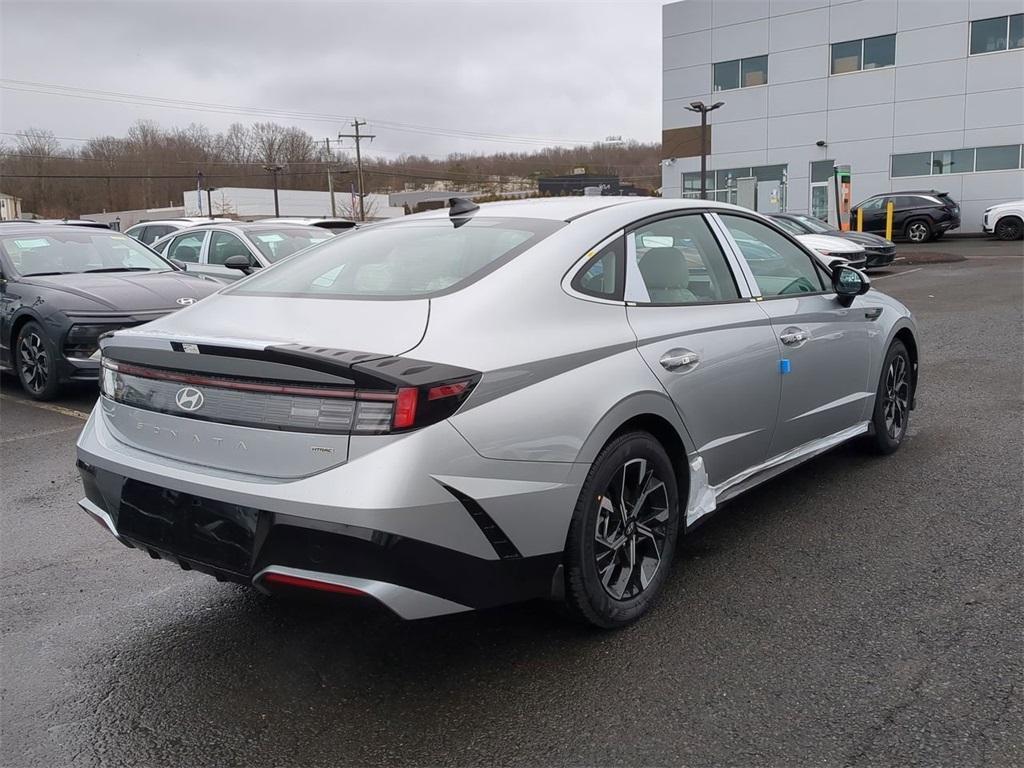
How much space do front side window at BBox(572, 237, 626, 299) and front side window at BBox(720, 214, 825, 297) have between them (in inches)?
37.9

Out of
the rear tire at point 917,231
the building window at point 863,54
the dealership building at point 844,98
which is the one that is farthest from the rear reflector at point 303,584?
the building window at point 863,54

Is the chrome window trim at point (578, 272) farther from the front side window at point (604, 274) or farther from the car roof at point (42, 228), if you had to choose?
the car roof at point (42, 228)

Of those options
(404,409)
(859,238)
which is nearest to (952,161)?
(859,238)

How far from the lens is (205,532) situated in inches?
→ 102

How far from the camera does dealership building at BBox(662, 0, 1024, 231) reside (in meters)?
32.3

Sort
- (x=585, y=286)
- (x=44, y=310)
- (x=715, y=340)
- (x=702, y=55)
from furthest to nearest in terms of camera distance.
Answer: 1. (x=702, y=55)
2. (x=44, y=310)
3. (x=715, y=340)
4. (x=585, y=286)

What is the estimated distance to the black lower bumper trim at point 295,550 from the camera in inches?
94.1

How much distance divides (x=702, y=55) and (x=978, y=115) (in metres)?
12.6

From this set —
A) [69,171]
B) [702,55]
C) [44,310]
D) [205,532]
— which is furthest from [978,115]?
[69,171]

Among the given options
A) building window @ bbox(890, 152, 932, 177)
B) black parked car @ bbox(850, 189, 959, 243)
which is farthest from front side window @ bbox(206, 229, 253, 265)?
building window @ bbox(890, 152, 932, 177)

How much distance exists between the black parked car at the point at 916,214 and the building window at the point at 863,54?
9.55 metres

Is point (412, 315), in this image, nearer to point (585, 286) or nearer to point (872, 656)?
point (585, 286)

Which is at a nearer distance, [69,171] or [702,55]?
[702,55]

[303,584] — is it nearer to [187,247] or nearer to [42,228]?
Result: [42,228]
